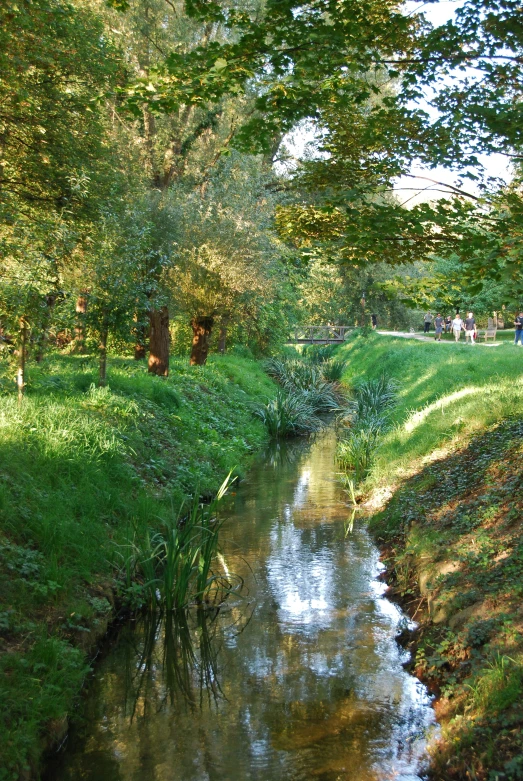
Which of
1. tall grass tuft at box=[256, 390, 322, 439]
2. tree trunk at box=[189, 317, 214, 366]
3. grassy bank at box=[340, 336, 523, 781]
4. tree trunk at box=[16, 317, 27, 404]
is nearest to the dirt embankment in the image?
grassy bank at box=[340, 336, 523, 781]

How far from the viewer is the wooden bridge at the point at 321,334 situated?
4703 centimetres

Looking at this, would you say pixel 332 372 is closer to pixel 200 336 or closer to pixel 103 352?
pixel 200 336

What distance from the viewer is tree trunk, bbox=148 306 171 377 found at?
1842cm

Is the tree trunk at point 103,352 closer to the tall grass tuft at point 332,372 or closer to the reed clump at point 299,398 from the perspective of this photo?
the reed clump at point 299,398

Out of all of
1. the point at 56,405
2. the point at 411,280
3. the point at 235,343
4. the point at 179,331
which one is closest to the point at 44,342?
the point at 56,405

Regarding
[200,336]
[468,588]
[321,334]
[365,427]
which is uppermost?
[321,334]

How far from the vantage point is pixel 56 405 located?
10.6 m

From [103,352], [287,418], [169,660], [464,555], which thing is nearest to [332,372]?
[287,418]

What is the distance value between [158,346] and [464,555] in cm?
1272

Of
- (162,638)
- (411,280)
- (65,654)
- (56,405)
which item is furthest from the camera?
(56,405)

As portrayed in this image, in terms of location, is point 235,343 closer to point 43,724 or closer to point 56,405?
point 56,405

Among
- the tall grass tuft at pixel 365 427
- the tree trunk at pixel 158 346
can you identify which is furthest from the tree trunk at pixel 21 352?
the tree trunk at pixel 158 346

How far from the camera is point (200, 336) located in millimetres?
22094

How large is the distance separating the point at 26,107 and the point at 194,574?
7.30m
